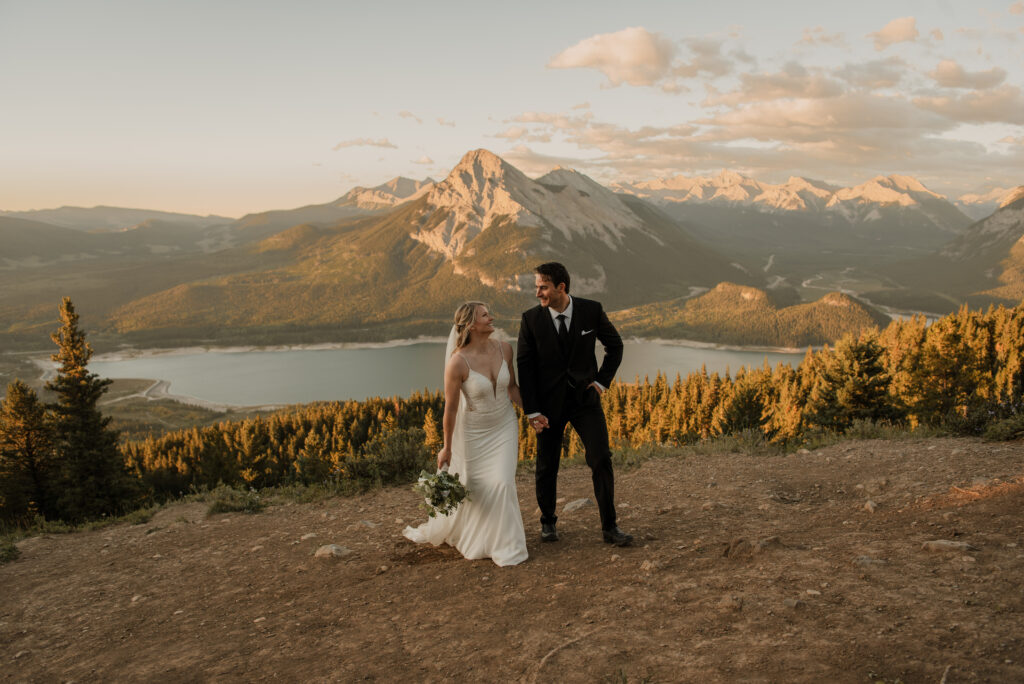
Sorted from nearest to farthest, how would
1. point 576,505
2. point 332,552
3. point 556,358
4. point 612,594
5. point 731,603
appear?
point 731,603 → point 612,594 → point 556,358 → point 332,552 → point 576,505

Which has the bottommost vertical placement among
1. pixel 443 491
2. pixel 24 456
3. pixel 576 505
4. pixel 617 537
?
pixel 24 456

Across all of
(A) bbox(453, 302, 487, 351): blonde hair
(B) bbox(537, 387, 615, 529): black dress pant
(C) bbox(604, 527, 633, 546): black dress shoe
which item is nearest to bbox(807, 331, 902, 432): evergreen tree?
(C) bbox(604, 527, 633, 546): black dress shoe

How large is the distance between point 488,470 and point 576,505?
2.35 metres

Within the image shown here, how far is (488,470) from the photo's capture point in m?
6.85

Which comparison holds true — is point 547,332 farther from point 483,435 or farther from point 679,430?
point 679,430

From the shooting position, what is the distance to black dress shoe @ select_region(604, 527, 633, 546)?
21.7 feet

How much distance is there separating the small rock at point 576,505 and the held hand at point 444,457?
7.96ft

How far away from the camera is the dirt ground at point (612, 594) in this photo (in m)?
4.08

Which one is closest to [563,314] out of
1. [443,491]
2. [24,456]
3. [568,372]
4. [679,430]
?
[568,372]

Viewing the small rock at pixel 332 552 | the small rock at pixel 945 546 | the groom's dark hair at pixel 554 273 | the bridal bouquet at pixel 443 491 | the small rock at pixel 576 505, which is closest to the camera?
the small rock at pixel 945 546

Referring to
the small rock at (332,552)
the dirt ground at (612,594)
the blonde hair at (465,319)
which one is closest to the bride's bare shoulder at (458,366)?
the blonde hair at (465,319)

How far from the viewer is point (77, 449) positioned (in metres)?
23.1

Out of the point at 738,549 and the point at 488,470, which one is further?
the point at 488,470

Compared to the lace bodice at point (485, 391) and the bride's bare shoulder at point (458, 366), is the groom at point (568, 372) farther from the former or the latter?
the bride's bare shoulder at point (458, 366)
